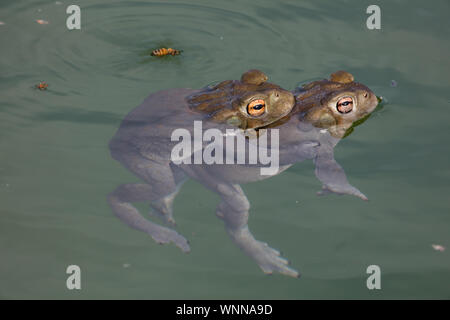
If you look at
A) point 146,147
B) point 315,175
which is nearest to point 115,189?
point 146,147

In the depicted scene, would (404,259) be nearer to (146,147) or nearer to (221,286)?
(221,286)

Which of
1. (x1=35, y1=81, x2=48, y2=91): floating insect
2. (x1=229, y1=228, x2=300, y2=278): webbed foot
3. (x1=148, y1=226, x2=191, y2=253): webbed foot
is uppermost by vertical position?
(x1=35, y1=81, x2=48, y2=91): floating insect

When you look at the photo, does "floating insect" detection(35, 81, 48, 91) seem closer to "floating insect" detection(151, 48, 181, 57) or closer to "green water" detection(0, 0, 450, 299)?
"green water" detection(0, 0, 450, 299)

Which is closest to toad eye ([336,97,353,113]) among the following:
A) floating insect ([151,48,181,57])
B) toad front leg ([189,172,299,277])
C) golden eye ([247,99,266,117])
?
golden eye ([247,99,266,117])

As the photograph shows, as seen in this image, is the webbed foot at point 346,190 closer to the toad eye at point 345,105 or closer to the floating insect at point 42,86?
the toad eye at point 345,105

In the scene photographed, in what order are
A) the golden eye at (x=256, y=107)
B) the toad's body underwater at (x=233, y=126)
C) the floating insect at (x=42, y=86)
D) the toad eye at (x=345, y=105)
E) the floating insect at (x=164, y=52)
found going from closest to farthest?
the toad's body underwater at (x=233, y=126) < the golden eye at (x=256, y=107) < the toad eye at (x=345, y=105) < the floating insect at (x=42, y=86) < the floating insect at (x=164, y=52)

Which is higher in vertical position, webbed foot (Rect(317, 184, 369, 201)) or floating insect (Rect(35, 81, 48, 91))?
floating insect (Rect(35, 81, 48, 91))

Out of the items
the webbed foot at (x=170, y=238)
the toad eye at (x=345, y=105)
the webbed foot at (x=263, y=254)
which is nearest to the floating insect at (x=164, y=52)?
the toad eye at (x=345, y=105)
